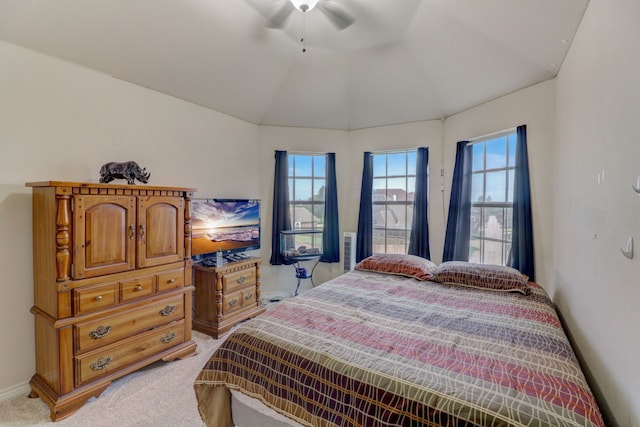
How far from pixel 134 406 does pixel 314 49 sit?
357 centimetres

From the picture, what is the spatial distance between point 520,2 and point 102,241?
3.46 meters

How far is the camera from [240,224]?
347cm

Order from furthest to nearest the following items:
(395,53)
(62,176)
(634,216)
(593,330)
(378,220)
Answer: (378,220), (395,53), (62,176), (593,330), (634,216)

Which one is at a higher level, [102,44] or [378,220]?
[102,44]

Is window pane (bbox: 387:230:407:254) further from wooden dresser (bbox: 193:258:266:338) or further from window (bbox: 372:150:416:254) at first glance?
wooden dresser (bbox: 193:258:266:338)

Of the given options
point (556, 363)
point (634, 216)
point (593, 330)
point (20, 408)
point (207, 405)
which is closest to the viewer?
point (634, 216)

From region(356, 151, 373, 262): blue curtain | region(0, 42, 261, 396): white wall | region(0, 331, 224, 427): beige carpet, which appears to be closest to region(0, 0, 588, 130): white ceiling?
region(0, 42, 261, 396): white wall

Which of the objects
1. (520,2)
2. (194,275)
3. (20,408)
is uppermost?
(520,2)

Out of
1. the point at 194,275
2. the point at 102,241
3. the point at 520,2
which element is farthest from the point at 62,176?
the point at 520,2

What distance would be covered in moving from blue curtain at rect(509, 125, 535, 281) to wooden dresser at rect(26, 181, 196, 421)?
3280 millimetres

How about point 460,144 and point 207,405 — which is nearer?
point 207,405

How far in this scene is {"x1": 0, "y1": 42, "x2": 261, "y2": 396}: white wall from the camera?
2.07m

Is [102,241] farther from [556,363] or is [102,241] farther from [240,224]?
[556,363]

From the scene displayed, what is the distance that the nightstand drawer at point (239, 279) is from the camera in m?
3.05
